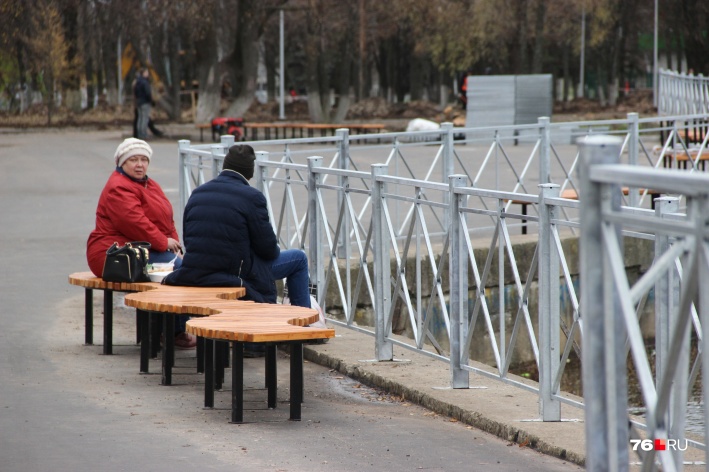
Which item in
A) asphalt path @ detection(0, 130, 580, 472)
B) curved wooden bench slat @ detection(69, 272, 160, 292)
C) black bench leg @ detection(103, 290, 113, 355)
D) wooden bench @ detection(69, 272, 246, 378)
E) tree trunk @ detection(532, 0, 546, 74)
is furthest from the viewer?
tree trunk @ detection(532, 0, 546, 74)

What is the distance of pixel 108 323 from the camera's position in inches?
297

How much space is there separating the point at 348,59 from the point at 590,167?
138 feet

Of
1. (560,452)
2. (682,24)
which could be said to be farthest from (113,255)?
(682,24)

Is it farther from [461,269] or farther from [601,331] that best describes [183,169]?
[601,331]

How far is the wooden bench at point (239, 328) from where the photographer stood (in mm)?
5676

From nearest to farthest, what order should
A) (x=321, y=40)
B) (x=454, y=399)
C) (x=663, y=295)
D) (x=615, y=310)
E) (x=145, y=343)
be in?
(x=615, y=310)
(x=663, y=295)
(x=454, y=399)
(x=145, y=343)
(x=321, y=40)

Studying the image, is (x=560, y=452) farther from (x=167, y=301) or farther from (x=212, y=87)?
(x=212, y=87)

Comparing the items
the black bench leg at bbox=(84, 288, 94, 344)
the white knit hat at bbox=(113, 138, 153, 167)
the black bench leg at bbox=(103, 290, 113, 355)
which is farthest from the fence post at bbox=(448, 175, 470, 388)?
the black bench leg at bbox=(84, 288, 94, 344)

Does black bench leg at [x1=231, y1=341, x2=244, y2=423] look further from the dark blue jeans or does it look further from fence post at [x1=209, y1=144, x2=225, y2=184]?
fence post at [x1=209, y1=144, x2=225, y2=184]

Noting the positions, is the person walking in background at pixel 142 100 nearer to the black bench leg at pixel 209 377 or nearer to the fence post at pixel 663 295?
the black bench leg at pixel 209 377

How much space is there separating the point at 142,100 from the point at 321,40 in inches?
470

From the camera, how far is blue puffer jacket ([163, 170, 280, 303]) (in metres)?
6.95

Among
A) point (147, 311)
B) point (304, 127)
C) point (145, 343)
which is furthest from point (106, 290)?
point (304, 127)

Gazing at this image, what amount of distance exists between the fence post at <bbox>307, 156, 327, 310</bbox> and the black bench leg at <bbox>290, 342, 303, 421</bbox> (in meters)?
2.09
